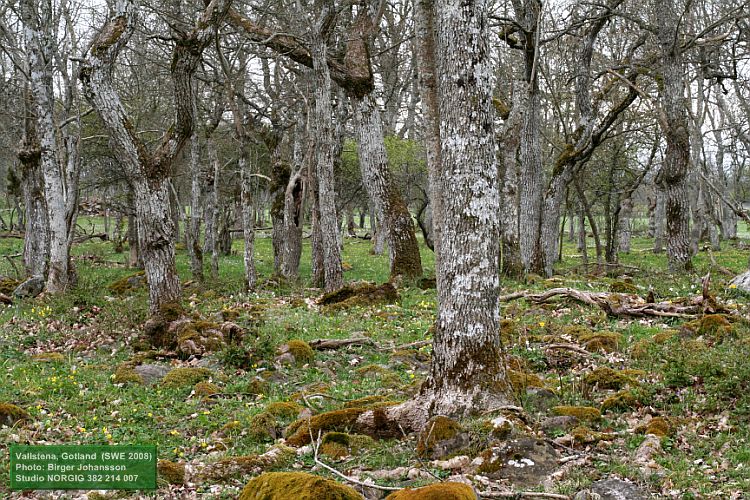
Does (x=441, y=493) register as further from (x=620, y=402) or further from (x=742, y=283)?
(x=742, y=283)

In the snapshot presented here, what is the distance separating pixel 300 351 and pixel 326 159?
5720mm

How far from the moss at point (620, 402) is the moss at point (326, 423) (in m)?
2.57

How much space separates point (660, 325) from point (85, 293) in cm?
1155

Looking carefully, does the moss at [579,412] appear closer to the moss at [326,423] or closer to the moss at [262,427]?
the moss at [326,423]

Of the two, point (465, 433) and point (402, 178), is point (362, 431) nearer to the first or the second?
point (465, 433)

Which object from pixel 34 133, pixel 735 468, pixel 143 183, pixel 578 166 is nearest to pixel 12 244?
pixel 34 133

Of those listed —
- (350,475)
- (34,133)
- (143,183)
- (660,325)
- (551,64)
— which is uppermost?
(551,64)

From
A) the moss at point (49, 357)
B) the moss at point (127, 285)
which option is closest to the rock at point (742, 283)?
the moss at point (49, 357)

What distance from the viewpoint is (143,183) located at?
36.7 ft

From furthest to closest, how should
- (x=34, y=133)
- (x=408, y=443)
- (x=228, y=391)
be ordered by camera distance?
(x=34, y=133)
(x=228, y=391)
(x=408, y=443)

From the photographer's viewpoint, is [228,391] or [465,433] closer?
[465,433]

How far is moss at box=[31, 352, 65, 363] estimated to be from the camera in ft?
32.7

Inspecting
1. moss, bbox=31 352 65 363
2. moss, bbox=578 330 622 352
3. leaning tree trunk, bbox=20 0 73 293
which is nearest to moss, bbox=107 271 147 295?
leaning tree trunk, bbox=20 0 73 293

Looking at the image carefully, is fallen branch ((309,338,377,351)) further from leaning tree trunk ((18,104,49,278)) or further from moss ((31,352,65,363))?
leaning tree trunk ((18,104,49,278))
